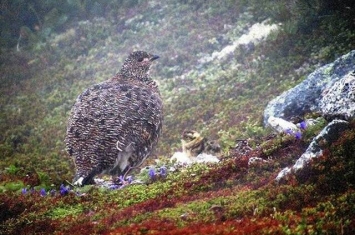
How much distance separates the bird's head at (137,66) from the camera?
13.2 metres

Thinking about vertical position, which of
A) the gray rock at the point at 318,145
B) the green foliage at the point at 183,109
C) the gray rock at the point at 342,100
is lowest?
the green foliage at the point at 183,109

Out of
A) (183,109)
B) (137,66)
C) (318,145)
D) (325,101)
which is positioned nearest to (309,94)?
(325,101)

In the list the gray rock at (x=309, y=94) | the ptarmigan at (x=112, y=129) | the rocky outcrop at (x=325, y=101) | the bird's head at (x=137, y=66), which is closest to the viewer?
the rocky outcrop at (x=325, y=101)

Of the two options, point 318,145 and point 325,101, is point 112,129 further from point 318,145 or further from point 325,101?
point 318,145

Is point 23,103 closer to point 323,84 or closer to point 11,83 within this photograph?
point 11,83

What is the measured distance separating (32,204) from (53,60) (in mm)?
18598

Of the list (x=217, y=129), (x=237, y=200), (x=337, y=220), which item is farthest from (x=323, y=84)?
(x=337, y=220)

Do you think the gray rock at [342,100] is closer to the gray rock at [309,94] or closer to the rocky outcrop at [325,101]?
the rocky outcrop at [325,101]

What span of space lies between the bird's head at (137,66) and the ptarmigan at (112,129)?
4.39 feet

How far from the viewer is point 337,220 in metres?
4.21

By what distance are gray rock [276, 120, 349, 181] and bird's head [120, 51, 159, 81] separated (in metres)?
7.95

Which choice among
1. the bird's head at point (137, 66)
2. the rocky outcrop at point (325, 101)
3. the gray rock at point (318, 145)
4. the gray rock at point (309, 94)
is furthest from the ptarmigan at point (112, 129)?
the gray rock at point (318, 145)

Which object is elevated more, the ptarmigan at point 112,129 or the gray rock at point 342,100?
the gray rock at point 342,100

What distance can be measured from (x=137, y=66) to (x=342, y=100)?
24.4 ft
